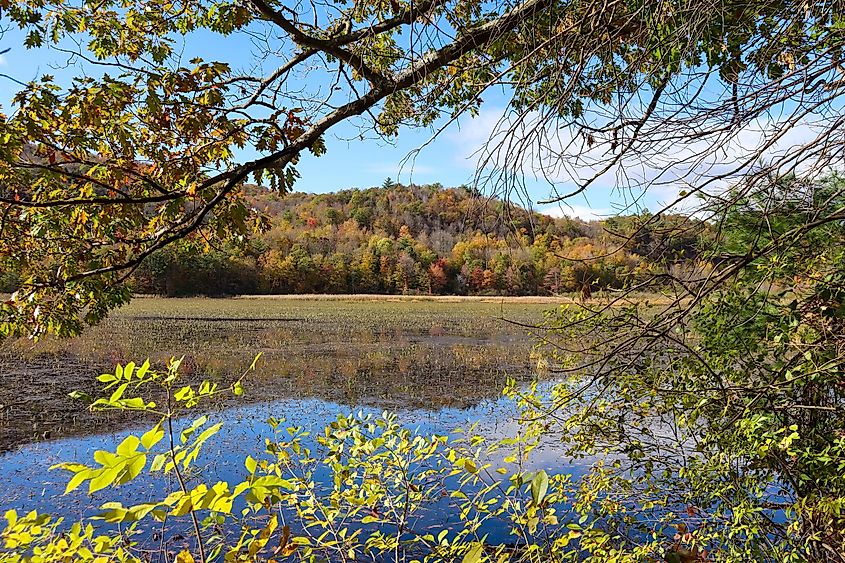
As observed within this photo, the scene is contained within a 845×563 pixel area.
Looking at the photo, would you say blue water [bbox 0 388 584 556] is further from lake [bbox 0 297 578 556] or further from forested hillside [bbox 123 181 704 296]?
forested hillside [bbox 123 181 704 296]

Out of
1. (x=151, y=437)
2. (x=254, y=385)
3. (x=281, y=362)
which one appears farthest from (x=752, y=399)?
(x=281, y=362)

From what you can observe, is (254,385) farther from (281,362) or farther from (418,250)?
(418,250)

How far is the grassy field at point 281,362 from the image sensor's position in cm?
1007

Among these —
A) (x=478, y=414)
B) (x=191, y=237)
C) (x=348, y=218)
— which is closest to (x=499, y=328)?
(x=478, y=414)

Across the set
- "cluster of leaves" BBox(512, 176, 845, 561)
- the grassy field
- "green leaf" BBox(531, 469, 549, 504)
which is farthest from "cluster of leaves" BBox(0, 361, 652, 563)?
the grassy field

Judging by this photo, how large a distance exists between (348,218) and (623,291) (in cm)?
8545

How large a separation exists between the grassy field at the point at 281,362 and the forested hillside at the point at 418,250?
6.35 feet

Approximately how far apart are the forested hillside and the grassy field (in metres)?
1.93

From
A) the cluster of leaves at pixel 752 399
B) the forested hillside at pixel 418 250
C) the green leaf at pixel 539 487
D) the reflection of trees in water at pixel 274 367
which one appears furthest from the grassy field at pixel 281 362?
the green leaf at pixel 539 487

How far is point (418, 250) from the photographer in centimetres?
6794

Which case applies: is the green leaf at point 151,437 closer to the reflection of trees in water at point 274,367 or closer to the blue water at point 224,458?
the blue water at point 224,458

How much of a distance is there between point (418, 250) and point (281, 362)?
53.4m

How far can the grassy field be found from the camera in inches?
396

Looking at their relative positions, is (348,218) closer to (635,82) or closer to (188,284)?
(188,284)
